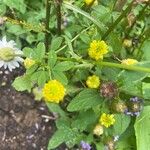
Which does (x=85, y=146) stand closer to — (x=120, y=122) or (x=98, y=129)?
(x=98, y=129)

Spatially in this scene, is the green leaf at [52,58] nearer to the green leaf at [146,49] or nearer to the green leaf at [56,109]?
the green leaf at [146,49]

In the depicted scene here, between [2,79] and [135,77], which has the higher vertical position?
[135,77]

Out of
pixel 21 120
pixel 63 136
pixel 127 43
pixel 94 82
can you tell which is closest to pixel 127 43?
pixel 127 43

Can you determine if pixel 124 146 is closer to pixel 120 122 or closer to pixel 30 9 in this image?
pixel 120 122

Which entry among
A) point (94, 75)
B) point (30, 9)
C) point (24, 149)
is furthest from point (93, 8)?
point (24, 149)

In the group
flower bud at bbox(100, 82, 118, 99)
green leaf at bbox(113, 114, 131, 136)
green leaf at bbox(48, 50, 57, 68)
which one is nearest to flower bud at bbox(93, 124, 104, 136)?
green leaf at bbox(113, 114, 131, 136)

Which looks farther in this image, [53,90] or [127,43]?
[127,43]
